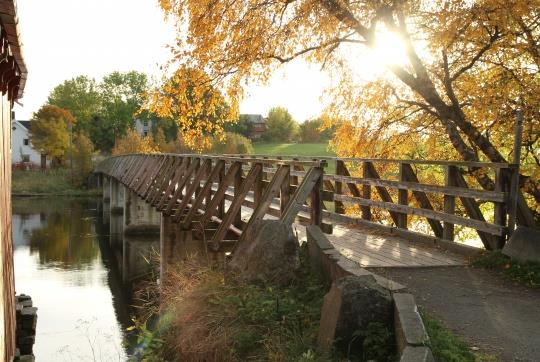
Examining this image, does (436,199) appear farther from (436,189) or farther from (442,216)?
(442,216)

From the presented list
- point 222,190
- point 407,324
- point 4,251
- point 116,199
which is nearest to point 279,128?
point 116,199

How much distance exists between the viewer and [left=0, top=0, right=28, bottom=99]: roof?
6.55 m

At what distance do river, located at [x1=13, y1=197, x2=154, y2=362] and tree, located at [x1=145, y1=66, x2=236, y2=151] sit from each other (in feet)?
15.6

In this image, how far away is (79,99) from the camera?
101 metres

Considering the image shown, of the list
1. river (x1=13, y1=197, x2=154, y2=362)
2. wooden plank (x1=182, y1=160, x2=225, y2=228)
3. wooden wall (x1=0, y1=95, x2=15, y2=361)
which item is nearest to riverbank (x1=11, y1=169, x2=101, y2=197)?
river (x1=13, y1=197, x2=154, y2=362)

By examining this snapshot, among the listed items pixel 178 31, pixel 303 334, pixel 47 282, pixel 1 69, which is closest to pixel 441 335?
pixel 303 334

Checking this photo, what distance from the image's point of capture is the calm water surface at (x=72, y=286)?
1733 cm

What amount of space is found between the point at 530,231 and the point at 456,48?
15.5ft

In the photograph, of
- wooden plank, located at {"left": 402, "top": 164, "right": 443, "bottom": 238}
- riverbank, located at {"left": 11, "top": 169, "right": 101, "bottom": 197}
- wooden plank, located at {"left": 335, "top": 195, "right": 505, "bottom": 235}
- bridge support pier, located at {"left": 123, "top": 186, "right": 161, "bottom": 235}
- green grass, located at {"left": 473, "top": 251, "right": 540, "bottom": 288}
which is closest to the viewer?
green grass, located at {"left": 473, "top": 251, "right": 540, "bottom": 288}

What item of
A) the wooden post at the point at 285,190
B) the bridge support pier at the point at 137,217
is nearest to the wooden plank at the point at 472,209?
the wooden post at the point at 285,190

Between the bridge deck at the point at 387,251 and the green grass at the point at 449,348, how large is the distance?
2.70 m

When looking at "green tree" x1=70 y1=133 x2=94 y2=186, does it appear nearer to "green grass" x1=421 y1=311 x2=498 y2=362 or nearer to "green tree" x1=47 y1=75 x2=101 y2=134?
"green tree" x1=47 y1=75 x2=101 y2=134

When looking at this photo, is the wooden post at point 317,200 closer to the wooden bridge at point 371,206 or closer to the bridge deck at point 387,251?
the wooden bridge at point 371,206

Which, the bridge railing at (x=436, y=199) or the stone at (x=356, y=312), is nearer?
the stone at (x=356, y=312)
